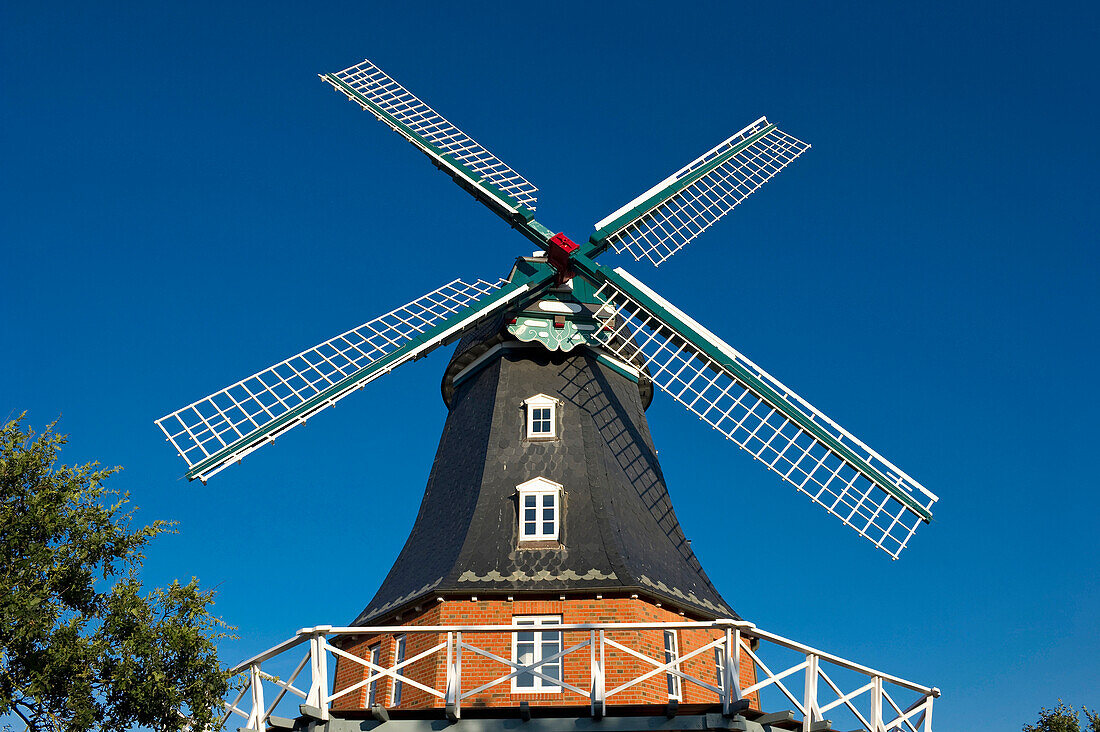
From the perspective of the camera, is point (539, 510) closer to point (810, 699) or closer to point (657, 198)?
point (810, 699)

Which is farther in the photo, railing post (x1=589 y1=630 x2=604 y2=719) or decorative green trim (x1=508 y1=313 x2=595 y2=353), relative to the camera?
decorative green trim (x1=508 y1=313 x2=595 y2=353)

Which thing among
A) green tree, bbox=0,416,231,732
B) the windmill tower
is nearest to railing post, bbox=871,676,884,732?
the windmill tower

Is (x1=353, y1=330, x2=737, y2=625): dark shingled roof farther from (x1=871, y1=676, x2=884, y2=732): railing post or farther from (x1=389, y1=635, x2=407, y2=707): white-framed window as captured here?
(x1=871, y1=676, x2=884, y2=732): railing post

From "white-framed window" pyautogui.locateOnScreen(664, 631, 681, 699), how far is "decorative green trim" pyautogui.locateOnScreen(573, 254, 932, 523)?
6.06 meters

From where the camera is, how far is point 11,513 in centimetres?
1602

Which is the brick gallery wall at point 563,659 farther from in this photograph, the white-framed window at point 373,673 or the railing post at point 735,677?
the railing post at point 735,677

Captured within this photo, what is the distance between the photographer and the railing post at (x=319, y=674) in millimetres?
14438

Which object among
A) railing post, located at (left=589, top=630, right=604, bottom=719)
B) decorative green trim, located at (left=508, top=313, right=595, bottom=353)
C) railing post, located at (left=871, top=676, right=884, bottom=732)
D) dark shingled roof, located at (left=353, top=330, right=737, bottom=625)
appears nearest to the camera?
railing post, located at (left=589, top=630, right=604, bottom=719)

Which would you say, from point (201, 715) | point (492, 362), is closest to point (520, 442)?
point (492, 362)

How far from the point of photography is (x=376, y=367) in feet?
71.9

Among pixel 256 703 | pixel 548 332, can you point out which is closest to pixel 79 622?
pixel 256 703

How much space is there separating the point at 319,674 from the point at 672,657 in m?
6.49

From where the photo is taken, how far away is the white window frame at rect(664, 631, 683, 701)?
688 inches

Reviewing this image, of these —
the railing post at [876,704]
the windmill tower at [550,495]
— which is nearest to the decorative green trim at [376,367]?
the windmill tower at [550,495]
